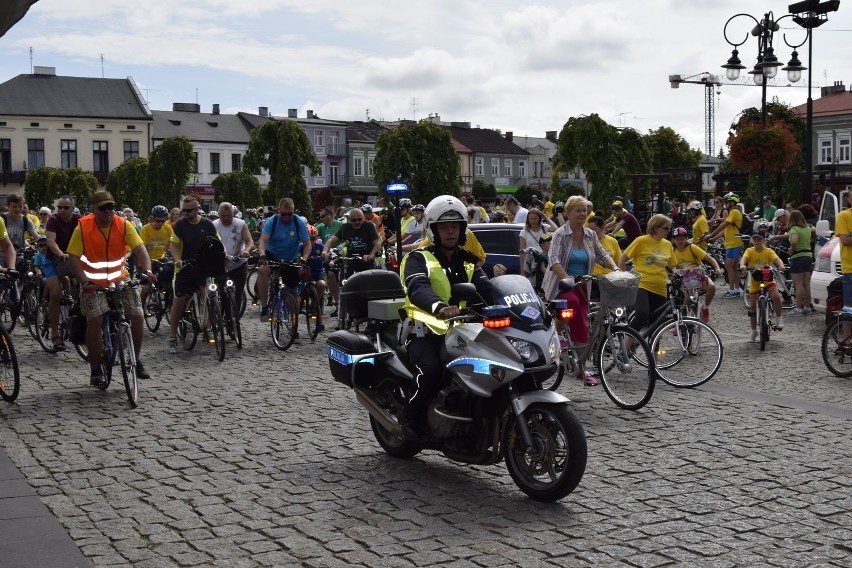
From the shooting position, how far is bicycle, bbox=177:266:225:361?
13.0 meters

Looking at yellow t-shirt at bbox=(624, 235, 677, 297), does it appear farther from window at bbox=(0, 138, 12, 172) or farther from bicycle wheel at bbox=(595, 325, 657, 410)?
window at bbox=(0, 138, 12, 172)

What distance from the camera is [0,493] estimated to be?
652 centimetres

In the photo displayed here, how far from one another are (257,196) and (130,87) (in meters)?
18.3

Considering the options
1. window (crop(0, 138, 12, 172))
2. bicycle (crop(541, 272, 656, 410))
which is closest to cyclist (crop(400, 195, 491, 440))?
bicycle (crop(541, 272, 656, 410))

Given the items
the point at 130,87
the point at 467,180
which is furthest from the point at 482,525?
the point at 467,180

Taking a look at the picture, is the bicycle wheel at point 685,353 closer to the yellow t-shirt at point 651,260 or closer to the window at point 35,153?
the yellow t-shirt at point 651,260

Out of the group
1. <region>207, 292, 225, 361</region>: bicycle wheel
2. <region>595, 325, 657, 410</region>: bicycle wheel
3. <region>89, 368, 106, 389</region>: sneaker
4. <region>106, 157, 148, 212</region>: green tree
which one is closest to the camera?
<region>595, 325, 657, 410</region>: bicycle wheel

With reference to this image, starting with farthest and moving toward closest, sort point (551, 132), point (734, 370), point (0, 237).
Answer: point (551, 132)
point (734, 370)
point (0, 237)

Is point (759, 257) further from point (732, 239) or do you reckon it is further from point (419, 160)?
point (419, 160)

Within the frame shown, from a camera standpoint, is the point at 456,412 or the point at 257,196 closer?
the point at 456,412

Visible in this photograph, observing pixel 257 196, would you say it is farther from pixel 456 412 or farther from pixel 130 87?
pixel 456 412

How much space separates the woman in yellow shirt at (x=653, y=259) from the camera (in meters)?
11.9

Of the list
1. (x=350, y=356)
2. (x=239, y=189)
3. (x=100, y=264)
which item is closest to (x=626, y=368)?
(x=350, y=356)

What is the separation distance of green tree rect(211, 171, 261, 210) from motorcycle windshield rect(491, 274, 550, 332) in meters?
80.8
